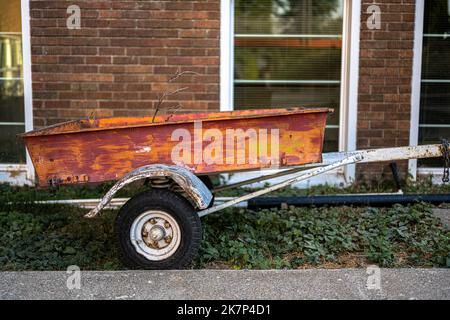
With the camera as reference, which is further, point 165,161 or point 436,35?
point 436,35

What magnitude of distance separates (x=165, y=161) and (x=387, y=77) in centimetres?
369

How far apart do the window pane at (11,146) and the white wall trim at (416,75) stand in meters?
5.06

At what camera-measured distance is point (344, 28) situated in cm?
704

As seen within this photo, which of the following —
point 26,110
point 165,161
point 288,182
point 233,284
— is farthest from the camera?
point 26,110

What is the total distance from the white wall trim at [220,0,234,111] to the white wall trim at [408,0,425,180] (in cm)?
230

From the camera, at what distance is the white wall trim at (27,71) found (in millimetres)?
6863

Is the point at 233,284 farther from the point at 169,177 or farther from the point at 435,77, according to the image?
the point at 435,77

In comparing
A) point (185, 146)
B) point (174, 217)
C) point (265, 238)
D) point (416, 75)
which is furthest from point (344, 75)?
point (174, 217)

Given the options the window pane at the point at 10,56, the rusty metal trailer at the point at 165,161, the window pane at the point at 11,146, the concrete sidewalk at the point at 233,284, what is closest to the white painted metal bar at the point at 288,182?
the rusty metal trailer at the point at 165,161

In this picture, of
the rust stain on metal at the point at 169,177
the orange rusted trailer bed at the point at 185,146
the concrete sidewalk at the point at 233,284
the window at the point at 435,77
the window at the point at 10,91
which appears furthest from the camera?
the window at the point at 10,91

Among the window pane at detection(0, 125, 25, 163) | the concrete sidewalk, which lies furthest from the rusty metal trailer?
the window pane at detection(0, 125, 25, 163)

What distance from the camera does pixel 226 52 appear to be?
6.88 meters

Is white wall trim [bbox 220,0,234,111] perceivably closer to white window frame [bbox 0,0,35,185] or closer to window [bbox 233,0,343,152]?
window [bbox 233,0,343,152]

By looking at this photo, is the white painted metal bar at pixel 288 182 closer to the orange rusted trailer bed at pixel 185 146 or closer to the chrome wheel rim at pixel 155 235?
A: the orange rusted trailer bed at pixel 185 146
